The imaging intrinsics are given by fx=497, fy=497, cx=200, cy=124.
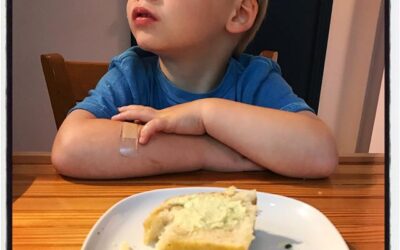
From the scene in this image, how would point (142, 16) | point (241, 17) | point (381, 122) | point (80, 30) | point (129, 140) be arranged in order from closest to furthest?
1. point (381, 122)
2. point (129, 140)
3. point (142, 16)
4. point (241, 17)
5. point (80, 30)

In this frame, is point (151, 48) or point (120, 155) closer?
point (120, 155)

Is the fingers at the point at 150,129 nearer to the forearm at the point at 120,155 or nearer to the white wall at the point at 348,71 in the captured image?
the forearm at the point at 120,155

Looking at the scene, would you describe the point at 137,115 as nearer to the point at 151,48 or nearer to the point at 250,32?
the point at 151,48

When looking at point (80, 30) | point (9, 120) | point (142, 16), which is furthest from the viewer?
point (80, 30)

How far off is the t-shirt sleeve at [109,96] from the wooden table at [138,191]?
0.08 m

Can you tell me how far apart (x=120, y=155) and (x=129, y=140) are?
0.05ft

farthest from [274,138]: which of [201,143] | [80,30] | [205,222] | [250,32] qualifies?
[80,30]

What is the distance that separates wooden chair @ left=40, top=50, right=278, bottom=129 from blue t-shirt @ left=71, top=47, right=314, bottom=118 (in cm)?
9

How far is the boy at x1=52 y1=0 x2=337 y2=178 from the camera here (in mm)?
392

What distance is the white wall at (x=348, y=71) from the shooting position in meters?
0.49

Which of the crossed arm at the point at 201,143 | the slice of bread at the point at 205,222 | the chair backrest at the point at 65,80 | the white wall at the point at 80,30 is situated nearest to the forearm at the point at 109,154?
the crossed arm at the point at 201,143

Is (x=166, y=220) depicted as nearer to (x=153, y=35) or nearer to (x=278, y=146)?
(x=278, y=146)

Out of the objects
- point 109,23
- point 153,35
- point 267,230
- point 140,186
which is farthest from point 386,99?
point 109,23

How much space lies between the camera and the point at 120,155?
1.28 feet
